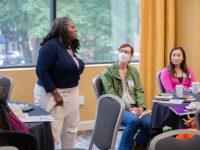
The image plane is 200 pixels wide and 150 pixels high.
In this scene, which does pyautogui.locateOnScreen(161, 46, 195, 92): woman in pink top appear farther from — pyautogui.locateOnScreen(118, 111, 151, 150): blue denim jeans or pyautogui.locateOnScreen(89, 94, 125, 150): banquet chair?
pyautogui.locateOnScreen(89, 94, 125, 150): banquet chair

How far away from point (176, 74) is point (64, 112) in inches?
61.8

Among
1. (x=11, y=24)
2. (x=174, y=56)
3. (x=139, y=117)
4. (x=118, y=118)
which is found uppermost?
(x=11, y=24)

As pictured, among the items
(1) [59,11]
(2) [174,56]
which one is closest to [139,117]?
(2) [174,56]

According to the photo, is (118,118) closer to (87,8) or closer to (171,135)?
(171,135)

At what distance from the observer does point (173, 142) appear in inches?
75.9

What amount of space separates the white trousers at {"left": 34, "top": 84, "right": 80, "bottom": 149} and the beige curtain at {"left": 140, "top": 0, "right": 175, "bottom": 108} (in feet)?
6.00

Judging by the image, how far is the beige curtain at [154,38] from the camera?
202 inches

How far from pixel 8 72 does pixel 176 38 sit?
2.47m

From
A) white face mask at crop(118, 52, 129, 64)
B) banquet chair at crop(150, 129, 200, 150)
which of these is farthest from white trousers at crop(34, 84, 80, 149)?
banquet chair at crop(150, 129, 200, 150)

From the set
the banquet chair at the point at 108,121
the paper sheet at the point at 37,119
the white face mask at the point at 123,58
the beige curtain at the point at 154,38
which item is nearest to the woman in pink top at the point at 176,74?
the white face mask at the point at 123,58

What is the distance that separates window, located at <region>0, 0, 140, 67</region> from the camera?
4684 mm

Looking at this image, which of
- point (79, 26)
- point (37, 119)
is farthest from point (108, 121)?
point (79, 26)

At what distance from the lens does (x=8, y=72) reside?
4484 mm

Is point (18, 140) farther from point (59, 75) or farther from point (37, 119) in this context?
point (59, 75)
